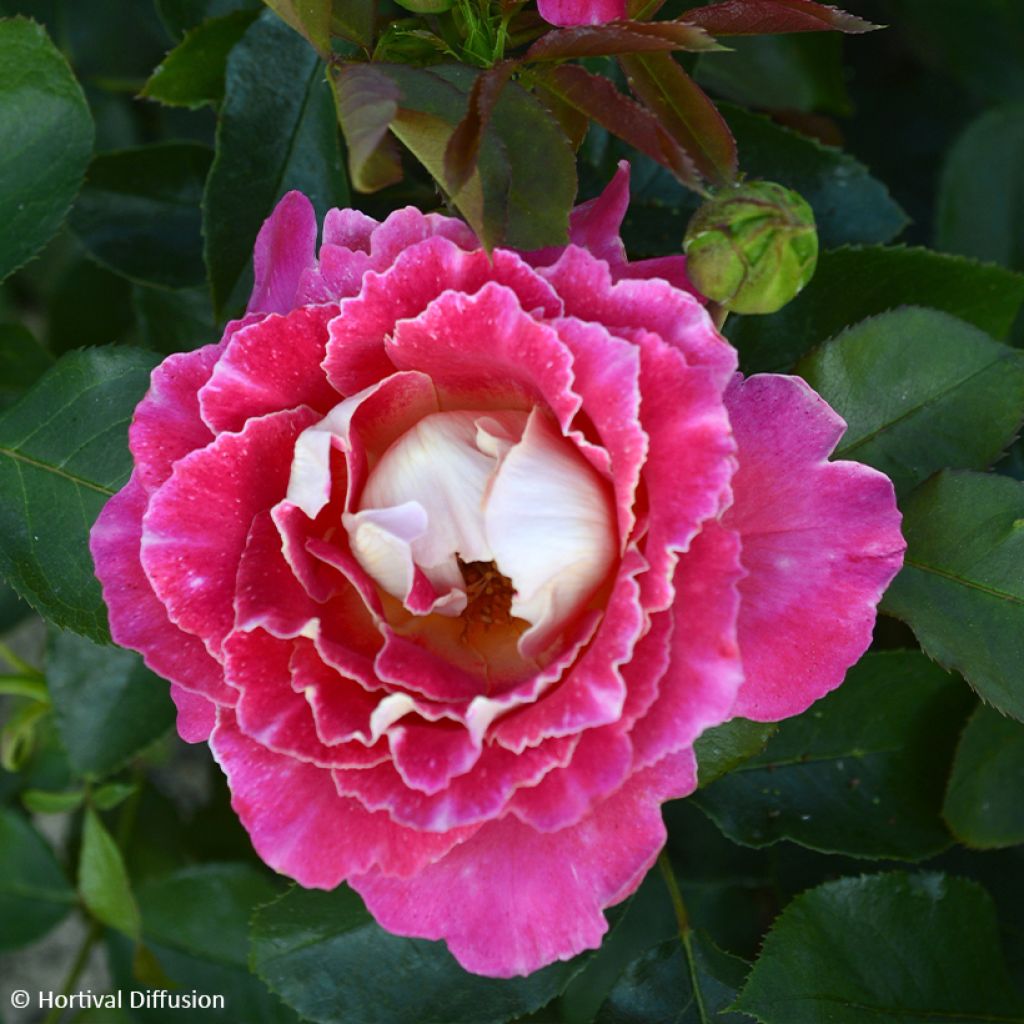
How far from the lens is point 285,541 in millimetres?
520

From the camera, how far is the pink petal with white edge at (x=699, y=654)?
1.57ft

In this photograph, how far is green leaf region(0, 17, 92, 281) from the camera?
2.40 feet

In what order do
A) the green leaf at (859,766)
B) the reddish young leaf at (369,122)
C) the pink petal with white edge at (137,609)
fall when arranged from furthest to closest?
the green leaf at (859,766), the pink petal with white edge at (137,609), the reddish young leaf at (369,122)

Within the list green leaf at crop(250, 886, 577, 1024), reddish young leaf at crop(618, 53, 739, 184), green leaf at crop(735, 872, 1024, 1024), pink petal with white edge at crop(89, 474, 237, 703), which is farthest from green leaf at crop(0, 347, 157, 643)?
green leaf at crop(735, 872, 1024, 1024)

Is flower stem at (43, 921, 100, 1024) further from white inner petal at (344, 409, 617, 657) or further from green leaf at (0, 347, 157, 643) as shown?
white inner petal at (344, 409, 617, 657)

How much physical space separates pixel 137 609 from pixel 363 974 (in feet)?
1.02

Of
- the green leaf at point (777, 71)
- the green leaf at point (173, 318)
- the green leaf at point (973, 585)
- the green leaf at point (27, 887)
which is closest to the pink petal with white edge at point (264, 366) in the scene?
the green leaf at point (973, 585)

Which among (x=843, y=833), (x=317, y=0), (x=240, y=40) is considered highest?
(x=317, y=0)

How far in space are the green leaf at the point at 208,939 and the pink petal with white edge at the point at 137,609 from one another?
0.53 metres

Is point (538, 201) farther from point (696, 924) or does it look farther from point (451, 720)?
point (696, 924)

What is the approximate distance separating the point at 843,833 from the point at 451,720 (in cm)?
36

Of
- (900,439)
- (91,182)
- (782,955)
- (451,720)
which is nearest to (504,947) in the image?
(451,720)

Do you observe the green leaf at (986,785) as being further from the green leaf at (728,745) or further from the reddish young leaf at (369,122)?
the reddish young leaf at (369,122)

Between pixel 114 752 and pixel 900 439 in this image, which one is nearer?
pixel 900 439
